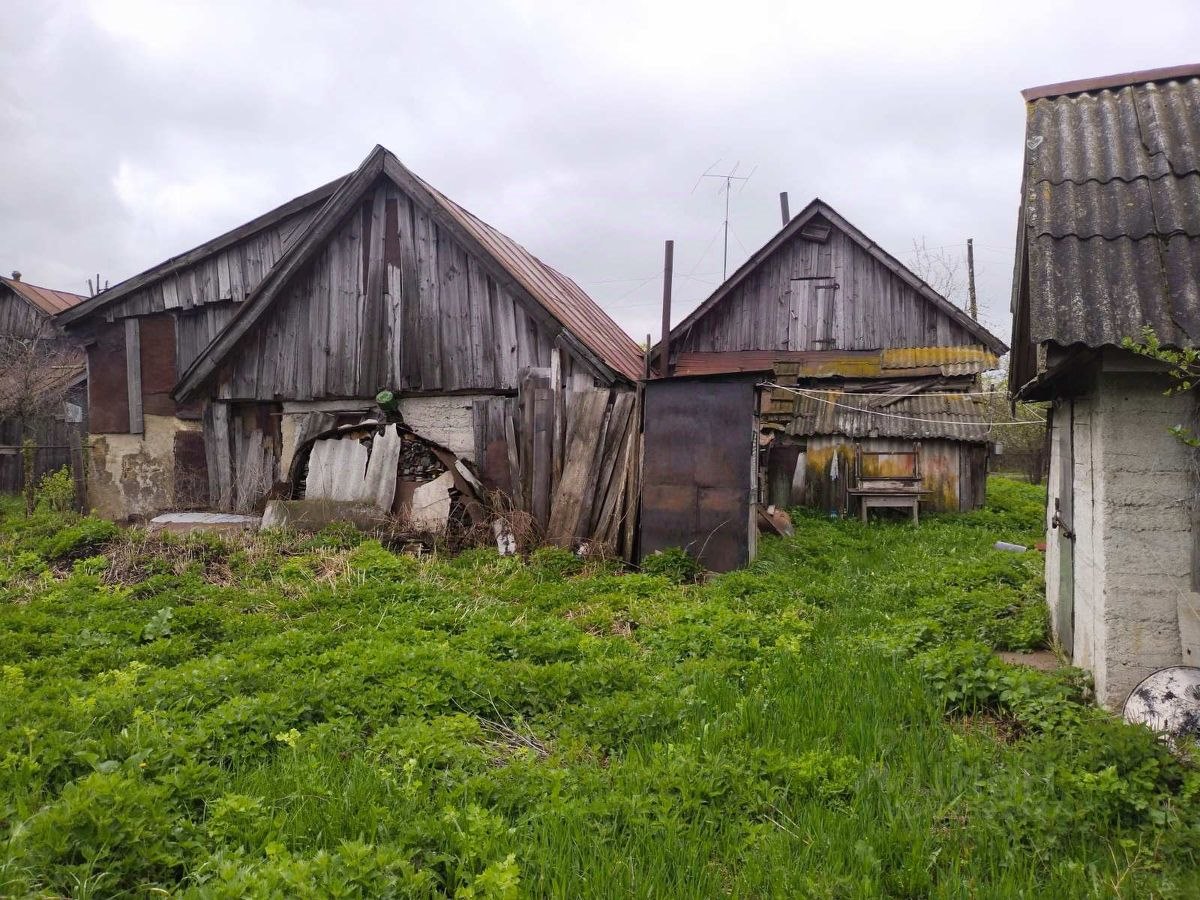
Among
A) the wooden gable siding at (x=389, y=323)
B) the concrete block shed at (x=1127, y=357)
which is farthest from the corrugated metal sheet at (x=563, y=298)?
the concrete block shed at (x=1127, y=357)

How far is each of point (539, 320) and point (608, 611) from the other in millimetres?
4729

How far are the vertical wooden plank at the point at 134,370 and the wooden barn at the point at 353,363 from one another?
2cm

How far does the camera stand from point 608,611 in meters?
6.67

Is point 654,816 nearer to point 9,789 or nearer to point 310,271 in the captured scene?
point 9,789

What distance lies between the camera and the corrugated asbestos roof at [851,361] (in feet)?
48.4

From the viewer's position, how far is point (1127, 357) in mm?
3791

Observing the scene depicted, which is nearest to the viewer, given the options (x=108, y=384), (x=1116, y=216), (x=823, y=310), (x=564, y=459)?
(x=1116, y=216)

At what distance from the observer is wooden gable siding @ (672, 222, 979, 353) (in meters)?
15.0

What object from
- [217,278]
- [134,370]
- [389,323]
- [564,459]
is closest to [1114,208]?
[564,459]

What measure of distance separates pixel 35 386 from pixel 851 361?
65.0ft

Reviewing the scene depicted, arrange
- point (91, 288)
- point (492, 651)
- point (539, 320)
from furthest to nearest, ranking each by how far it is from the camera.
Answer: point (91, 288)
point (539, 320)
point (492, 651)

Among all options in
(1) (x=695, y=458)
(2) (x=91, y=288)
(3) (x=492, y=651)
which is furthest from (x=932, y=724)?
(2) (x=91, y=288)

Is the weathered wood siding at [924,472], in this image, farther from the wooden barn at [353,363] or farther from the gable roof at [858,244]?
the wooden barn at [353,363]

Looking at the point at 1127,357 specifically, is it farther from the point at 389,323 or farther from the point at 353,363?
the point at 353,363
